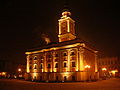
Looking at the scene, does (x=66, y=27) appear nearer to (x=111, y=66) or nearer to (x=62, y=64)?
(x=62, y=64)

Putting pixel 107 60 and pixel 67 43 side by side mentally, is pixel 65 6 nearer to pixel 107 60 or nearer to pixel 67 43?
pixel 67 43

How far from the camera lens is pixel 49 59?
2237 inches

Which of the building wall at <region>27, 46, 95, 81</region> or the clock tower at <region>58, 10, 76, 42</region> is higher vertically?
the clock tower at <region>58, 10, 76, 42</region>

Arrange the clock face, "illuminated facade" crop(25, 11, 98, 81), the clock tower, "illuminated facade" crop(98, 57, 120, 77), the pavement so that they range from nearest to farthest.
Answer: the pavement → "illuminated facade" crop(25, 11, 98, 81) → the clock tower → the clock face → "illuminated facade" crop(98, 57, 120, 77)

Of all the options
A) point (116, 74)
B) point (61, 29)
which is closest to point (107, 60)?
point (116, 74)

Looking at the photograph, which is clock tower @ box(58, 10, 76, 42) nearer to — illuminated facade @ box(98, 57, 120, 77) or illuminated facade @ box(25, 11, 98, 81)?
illuminated facade @ box(25, 11, 98, 81)

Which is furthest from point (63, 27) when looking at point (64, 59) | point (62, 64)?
point (62, 64)

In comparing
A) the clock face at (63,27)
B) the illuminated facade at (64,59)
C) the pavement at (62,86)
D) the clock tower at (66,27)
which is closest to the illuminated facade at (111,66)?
the illuminated facade at (64,59)

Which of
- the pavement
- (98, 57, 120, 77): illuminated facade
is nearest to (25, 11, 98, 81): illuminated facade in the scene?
the pavement

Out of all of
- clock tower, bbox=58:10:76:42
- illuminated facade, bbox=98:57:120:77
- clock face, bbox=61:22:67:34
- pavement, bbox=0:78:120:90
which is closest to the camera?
pavement, bbox=0:78:120:90

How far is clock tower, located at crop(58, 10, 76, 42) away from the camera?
61.8 m

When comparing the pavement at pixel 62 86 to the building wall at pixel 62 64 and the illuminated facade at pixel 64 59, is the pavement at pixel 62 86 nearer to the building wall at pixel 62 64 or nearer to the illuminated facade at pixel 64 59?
the building wall at pixel 62 64

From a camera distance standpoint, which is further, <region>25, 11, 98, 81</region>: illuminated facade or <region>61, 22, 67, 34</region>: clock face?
<region>61, 22, 67, 34</region>: clock face

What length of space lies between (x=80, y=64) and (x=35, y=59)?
2164 cm
